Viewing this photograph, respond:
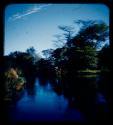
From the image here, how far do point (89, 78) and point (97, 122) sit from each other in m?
0.86

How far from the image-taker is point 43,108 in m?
2.33

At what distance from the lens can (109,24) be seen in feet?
5.52

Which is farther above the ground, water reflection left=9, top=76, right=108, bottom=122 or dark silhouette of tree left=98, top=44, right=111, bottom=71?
dark silhouette of tree left=98, top=44, right=111, bottom=71

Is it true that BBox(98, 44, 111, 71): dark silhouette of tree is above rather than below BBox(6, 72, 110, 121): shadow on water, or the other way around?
above

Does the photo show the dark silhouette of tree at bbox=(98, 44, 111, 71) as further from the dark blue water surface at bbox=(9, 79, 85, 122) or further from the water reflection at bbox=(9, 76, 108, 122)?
the dark blue water surface at bbox=(9, 79, 85, 122)

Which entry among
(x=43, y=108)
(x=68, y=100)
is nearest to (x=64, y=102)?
(x=68, y=100)

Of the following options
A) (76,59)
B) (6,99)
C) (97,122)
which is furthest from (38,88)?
(97,122)

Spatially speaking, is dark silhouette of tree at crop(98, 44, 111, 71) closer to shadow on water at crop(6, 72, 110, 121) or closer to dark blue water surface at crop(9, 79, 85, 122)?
shadow on water at crop(6, 72, 110, 121)

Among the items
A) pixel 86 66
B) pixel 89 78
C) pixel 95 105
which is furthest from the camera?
pixel 86 66

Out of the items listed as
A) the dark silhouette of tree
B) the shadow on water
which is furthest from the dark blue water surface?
the dark silhouette of tree

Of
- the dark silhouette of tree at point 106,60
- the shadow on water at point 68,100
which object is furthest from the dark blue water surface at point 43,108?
the dark silhouette of tree at point 106,60

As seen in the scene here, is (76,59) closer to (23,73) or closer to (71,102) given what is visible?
(71,102)

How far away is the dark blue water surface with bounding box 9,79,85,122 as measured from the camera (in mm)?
1659

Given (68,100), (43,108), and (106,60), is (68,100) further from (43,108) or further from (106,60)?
(106,60)
